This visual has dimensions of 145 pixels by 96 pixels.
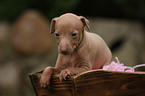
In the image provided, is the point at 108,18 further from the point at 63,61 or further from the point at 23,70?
the point at 63,61

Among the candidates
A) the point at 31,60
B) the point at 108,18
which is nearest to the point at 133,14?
the point at 108,18

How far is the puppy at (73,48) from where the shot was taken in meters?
1.46

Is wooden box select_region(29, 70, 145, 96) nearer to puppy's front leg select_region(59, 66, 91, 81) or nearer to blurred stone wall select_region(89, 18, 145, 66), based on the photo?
puppy's front leg select_region(59, 66, 91, 81)

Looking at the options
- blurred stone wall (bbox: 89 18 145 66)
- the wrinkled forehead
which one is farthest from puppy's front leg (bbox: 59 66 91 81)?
blurred stone wall (bbox: 89 18 145 66)

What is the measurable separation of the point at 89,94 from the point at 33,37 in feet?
12.7

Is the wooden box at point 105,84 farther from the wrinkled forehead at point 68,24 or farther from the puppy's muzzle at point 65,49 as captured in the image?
the wrinkled forehead at point 68,24

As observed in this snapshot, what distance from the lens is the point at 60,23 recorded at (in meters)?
1.48

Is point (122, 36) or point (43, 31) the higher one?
point (43, 31)

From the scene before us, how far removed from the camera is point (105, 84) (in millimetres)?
1373

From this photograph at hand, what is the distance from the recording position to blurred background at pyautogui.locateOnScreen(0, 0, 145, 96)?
17.0 ft

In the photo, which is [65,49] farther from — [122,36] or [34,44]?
[122,36]

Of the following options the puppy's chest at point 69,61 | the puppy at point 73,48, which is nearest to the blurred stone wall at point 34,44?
the puppy at point 73,48

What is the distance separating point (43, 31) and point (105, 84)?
4047 millimetres

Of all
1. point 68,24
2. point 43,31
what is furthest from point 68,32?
point 43,31
